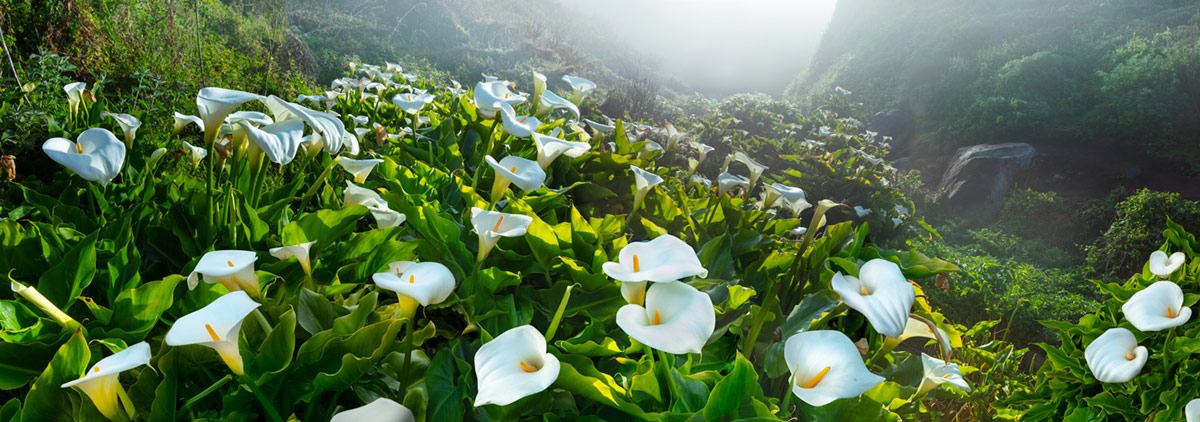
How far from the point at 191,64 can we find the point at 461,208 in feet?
15.9

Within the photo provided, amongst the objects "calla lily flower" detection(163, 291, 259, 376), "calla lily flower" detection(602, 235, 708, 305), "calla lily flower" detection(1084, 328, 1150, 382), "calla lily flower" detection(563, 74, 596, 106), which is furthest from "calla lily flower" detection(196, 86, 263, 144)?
"calla lily flower" detection(1084, 328, 1150, 382)

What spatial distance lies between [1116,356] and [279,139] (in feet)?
7.39

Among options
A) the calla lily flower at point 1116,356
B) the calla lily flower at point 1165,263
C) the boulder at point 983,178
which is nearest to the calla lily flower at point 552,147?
the calla lily flower at point 1116,356

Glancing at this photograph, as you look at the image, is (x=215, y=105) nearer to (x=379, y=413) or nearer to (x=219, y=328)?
(x=219, y=328)

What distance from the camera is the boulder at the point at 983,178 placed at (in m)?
8.69

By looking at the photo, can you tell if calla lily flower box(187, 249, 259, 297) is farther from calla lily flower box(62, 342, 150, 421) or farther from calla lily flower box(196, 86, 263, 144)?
calla lily flower box(196, 86, 263, 144)

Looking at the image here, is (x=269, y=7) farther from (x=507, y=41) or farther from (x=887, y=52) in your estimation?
(x=887, y=52)

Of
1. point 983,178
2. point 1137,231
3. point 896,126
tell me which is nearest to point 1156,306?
point 1137,231

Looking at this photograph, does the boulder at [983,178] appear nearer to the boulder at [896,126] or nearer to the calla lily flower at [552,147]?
the boulder at [896,126]

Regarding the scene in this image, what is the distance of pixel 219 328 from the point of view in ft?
2.22

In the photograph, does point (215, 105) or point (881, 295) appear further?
point (215, 105)

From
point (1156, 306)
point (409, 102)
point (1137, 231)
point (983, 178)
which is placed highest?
point (409, 102)

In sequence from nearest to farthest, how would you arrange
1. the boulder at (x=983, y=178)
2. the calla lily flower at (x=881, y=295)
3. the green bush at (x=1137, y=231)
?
1. the calla lily flower at (x=881, y=295)
2. the green bush at (x=1137, y=231)
3. the boulder at (x=983, y=178)

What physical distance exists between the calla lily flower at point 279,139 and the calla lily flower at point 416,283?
314mm
